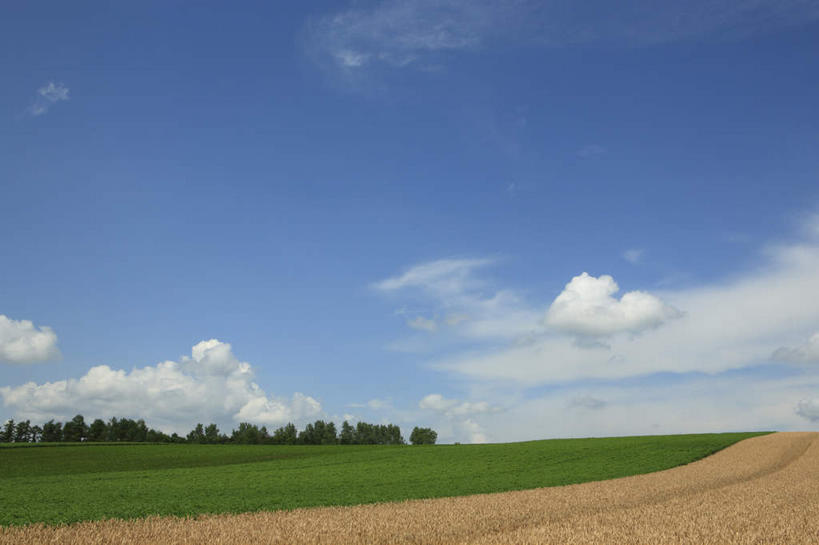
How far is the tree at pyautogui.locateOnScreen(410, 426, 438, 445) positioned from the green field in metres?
81.5

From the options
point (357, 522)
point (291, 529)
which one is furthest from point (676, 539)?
point (291, 529)

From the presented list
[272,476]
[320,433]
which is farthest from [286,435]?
[272,476]

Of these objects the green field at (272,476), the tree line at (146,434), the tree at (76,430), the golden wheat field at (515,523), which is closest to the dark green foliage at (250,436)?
the tree line at (146,434)

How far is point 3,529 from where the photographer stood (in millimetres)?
15820

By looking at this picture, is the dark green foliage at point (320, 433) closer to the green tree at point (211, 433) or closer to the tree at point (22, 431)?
the green tree at point (211, 433)

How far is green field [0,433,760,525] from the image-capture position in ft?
71.8

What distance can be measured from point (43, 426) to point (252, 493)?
515ft

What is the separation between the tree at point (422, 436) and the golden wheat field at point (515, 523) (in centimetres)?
13012

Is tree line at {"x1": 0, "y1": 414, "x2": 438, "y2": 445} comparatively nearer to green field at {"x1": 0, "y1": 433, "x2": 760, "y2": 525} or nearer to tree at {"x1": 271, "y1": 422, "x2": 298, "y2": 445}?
tree at {"x1": 271, "y1": 422, "x2": 298, "y2": 445}

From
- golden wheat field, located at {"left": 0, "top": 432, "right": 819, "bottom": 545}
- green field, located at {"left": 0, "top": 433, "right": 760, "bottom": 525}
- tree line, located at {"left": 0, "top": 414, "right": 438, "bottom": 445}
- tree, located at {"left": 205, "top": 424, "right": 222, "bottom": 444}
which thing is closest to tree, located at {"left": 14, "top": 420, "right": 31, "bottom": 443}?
tree line, located at {"left": 0, "top": 414, "right": 438, "bottom": 445}

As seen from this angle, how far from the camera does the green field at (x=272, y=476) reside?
21.9 metres

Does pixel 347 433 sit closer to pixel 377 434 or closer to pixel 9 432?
pixel 377 434

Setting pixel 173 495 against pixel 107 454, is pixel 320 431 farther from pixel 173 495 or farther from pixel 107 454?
pixel 173 495

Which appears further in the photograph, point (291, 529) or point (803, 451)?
point (803, 451)
